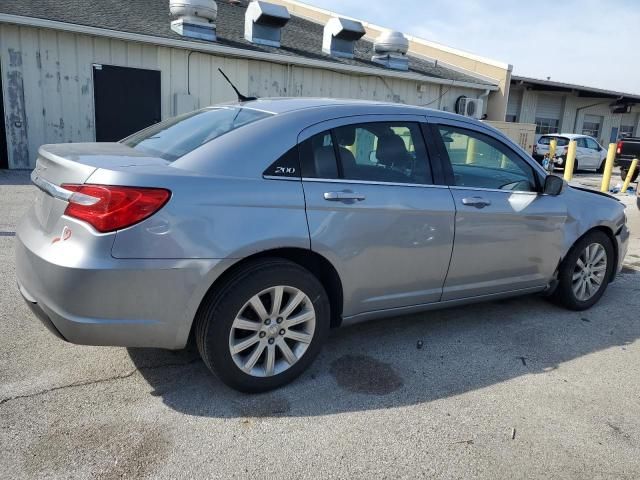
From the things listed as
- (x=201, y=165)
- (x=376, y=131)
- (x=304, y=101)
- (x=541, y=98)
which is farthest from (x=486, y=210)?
(x=541, y=98)

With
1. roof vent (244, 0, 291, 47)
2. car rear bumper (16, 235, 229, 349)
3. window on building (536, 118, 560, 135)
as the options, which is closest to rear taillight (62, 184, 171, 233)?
car rear bumper (16, 235, 229, 349)

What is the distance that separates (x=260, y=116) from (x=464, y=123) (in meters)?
1.52

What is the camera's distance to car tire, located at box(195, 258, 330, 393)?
2.67 meters

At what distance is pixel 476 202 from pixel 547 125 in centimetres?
2635

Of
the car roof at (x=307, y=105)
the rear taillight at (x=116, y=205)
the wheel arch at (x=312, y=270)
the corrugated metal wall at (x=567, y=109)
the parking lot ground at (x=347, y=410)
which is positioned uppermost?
the corrugated metal wall at (x=567, y=109)

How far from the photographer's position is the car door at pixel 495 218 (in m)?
3.53

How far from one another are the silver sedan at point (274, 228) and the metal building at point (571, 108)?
2150 cm

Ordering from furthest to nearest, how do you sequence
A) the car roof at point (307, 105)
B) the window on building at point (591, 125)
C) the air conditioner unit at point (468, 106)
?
the window on building at point (591, 125) → the air conditioner unit at point (468, 106) → the car roof at point (307, 105)

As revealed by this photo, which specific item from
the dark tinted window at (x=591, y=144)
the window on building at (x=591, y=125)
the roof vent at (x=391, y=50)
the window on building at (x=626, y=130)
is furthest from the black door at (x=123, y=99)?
the window on building at (x=626, y=130)

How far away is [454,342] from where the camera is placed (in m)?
3.73

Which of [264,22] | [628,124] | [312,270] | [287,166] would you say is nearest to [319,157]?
[287,166]

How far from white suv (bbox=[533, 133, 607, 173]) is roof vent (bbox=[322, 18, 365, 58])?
8475 millimetres

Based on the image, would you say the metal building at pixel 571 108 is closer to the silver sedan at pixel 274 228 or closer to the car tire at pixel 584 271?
the car tire at pixel 584 271

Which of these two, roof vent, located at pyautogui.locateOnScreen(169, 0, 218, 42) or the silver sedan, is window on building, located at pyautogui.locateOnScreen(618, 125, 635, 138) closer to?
roof vent, located at pyautogui.locateOnScreen(169, 0, 218, 42)
